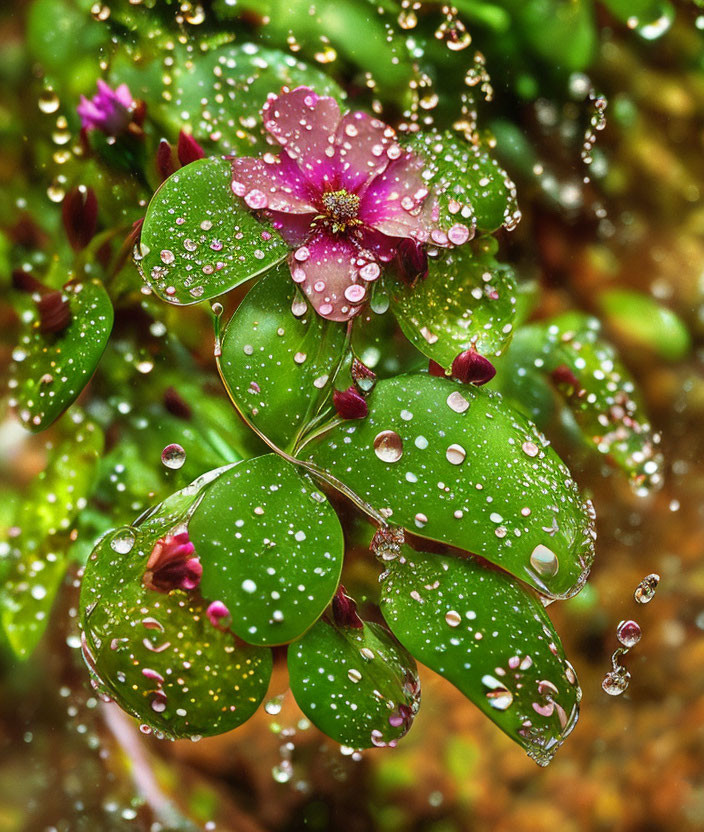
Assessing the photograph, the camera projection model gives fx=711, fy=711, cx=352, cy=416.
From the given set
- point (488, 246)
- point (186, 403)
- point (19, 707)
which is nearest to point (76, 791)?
point (19, 707)

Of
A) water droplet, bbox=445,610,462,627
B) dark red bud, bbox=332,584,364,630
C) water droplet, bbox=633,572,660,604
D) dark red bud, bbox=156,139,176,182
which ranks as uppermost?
dark red bud, bbox=156,139,176,182

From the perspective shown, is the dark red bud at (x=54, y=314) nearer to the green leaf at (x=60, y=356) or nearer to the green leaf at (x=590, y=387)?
the green leaf at (x=60, y=356)

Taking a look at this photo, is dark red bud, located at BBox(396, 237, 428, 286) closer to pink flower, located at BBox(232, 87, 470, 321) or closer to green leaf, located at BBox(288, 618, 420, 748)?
pink flower, located at BBox(232, 87, 470, 321)

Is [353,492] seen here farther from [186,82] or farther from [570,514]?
[186,82]

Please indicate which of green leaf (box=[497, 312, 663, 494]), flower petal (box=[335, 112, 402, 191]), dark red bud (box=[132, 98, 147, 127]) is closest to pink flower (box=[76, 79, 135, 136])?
dark red bud (box=[132, 98, 147, 127])

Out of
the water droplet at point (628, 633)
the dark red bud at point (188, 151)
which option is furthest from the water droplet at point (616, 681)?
the dark red bud at point (188, 151)

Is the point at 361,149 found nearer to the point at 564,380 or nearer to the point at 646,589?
the point at 564,380
